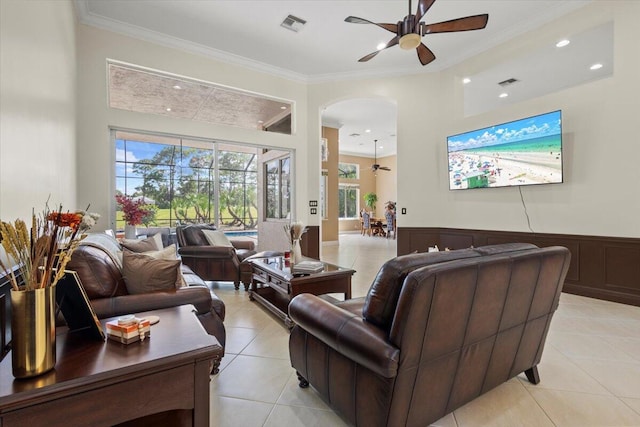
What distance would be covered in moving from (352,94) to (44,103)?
4677 millimetres

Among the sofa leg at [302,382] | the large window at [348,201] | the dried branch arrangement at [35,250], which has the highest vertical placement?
the large window at [348,201]

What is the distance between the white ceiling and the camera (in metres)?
3.86

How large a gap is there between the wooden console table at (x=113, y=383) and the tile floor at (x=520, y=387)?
66 centimetres

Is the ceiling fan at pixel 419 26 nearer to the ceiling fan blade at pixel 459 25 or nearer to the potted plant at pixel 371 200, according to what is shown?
the ceiling fan blade at pixel 459 25

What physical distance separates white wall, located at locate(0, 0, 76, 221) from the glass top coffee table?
1941 mm

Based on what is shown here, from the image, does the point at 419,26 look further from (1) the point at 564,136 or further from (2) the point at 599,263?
(2) the point at 599,263

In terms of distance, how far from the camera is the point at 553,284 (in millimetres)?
1727

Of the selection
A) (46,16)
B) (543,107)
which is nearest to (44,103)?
(46,16)

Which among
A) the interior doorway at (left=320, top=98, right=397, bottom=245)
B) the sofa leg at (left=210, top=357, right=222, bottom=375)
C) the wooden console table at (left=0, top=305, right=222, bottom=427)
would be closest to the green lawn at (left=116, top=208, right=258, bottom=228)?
the interior doorway at (left=320, top=98, right=397, bottom=245)

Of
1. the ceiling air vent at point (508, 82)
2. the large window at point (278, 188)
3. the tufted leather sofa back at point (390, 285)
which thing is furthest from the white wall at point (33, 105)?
the ceiling air vent at point (508, 82)

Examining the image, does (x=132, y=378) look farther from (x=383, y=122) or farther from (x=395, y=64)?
(x=383, y=122)

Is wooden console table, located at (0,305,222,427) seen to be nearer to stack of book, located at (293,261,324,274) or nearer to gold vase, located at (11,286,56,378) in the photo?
gold vase, located at (11,286,56,378)

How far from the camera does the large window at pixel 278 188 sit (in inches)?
238

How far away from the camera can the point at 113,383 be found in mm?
948
